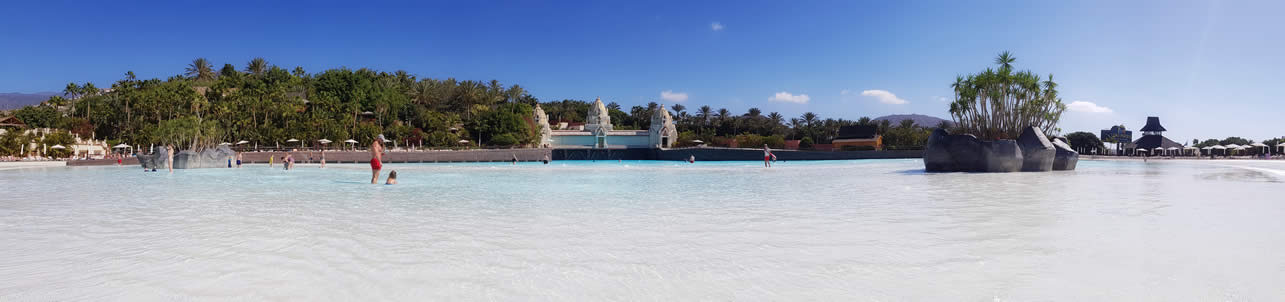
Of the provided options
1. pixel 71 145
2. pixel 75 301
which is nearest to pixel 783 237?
pixel 75 301

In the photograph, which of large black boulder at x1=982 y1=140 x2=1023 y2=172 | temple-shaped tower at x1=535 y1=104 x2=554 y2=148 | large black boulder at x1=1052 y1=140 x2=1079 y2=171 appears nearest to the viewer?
large black boulder at x1=982 y1=140 x2=1023 y2=172

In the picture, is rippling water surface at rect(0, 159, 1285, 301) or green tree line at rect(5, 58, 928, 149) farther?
green tree line at rect(5, 58, 928, 149)

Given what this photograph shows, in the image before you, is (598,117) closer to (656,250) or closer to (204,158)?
(204,158)

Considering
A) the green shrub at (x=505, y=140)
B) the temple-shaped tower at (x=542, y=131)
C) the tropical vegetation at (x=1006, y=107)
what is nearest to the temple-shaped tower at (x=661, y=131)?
the temple-shaped tower at (x=542, y=131)

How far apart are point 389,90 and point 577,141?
22.6 metres

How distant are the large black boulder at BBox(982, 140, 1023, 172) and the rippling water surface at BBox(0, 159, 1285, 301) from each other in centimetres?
1046

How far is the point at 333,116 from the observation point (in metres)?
60.7

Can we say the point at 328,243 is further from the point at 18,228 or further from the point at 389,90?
the point at 389,90

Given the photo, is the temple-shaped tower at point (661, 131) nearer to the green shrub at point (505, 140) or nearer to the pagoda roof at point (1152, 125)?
the green shrub at point (505, 140)

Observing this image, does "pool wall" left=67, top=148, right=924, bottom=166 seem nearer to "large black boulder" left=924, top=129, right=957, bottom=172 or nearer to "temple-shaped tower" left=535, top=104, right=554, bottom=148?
"temple-shaped tower" left=535, top=104, right=554, bottom=148

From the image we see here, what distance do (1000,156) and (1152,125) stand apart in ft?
246

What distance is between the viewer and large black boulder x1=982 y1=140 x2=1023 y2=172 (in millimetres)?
19797

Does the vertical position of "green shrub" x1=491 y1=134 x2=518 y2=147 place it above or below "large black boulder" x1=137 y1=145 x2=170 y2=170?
above

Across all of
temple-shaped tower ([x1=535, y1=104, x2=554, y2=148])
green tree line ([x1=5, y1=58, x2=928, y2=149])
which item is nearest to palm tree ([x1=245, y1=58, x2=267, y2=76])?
green tree line ([x1=5, y1=58, x2=928, y2=149])
